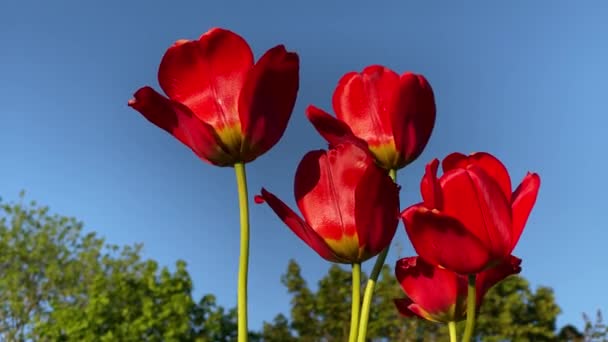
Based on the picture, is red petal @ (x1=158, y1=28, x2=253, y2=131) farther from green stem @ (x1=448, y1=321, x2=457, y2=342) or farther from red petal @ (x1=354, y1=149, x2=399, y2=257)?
green stem @ (x1=448, y1=321, x2=457, y2=342)

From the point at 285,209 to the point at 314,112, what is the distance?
7.0 inches

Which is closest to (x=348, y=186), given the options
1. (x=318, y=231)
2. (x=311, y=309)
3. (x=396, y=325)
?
(x=318, y=231)

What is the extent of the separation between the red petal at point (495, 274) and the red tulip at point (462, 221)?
7cm

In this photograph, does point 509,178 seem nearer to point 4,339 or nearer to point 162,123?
point 162,123

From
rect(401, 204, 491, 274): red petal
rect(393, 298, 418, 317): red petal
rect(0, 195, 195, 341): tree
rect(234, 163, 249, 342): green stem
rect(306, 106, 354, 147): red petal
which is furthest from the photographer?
rect(0, 195, 195, 341): tree

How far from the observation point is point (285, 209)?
1274 mm

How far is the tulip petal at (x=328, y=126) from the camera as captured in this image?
135 centimetres

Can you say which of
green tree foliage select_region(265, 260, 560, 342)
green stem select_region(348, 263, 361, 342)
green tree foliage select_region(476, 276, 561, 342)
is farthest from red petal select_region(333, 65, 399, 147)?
green tree foliage select_region(476, 276, 561, 342)

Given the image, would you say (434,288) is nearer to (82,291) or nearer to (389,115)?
(389,115)

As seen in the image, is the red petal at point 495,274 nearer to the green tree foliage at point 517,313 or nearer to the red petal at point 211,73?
the red petal at point 211,73

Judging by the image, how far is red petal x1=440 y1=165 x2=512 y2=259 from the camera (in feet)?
4.14

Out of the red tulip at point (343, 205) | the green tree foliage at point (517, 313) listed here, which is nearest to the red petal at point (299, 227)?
the red tulip at point (343, 205)

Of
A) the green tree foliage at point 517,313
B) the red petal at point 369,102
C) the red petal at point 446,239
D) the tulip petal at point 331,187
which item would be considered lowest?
the red petal at point 446,239

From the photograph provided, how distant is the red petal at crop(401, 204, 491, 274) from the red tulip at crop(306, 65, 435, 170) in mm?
187
